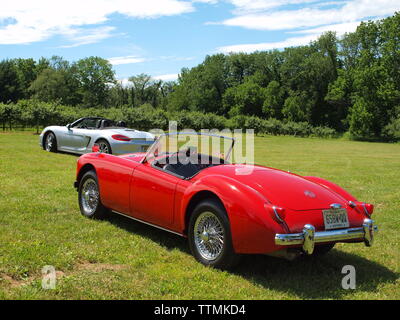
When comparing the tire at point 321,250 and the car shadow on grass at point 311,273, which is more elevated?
the tire at point 321,250

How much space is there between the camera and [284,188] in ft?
16.0

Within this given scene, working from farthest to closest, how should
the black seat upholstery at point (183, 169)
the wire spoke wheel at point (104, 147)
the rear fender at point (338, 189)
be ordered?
1. the wire spoke wheel at point (104, 147)
2. the black seat upholstery at point (183, 169)
3. the rear fender at point (338, 189)

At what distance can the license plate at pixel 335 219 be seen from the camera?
4625mm

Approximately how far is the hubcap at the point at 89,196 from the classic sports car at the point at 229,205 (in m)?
0.55

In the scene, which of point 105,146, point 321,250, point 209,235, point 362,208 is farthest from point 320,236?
point 105,146

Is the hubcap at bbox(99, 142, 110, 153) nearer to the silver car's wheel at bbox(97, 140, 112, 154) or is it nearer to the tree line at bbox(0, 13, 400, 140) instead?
the silver car's wheel at bbox(97, 140, 112, 154)

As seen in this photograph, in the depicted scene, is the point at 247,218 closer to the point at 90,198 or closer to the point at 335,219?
the point at 335,219

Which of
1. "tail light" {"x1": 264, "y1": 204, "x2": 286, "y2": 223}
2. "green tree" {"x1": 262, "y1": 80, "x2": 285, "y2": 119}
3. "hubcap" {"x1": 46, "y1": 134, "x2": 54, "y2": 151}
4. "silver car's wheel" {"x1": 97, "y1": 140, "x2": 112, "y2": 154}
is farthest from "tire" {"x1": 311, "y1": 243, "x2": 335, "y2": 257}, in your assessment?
"green tree" {"x1": 262, "y1": 80, "x2": 285, "y2": 119}

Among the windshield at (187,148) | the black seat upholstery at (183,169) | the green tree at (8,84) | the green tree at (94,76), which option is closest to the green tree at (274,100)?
the green tree at (94,76)

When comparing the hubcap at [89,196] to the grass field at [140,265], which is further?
the hubcap at [89,196]

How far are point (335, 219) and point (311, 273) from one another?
677 mm

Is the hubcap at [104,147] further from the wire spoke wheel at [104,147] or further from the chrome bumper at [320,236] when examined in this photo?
the chrome bumper at [320,236]

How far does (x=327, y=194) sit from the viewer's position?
16.6 feet

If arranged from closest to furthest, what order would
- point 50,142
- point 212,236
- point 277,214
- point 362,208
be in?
point 277,214
point 212,236
point 362,208
point 50,142
